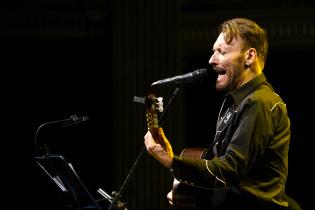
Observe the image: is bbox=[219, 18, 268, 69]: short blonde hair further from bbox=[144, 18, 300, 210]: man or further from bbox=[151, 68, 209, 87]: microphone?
bbox=[151, 68, 209, 87]: microphone

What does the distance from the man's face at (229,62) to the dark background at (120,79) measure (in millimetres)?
2349

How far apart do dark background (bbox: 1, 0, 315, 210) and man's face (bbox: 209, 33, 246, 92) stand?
2349 millimetres

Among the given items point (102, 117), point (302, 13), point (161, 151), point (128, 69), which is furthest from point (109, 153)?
point (161, 151)

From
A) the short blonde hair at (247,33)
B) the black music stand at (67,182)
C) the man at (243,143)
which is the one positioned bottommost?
the black music stand at (67,182)

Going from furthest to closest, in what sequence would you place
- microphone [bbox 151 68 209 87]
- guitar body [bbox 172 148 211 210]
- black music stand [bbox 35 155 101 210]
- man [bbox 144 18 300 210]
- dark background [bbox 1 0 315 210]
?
1. dark background [bbox 1 0 315 210]
2. black music stand [bbox 35 155 101 210]
3. guitar body [bbox 172 148 211 210]
4. microphone [bbox 151 68 209 87]
5. man [bbox 144 18 300 210]

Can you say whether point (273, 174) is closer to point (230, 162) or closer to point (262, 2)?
point (230, 162)

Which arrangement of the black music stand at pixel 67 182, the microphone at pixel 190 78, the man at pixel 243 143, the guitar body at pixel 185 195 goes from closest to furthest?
the man at pixel 243 143 → the microphone at pixel 190 78 → the guitar body at pixel 185 195 → the black music stand at pixel 67 182

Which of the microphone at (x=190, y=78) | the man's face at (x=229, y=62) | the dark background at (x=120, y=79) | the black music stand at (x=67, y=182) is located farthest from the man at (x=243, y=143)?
the dark background at (x=120, y=79)

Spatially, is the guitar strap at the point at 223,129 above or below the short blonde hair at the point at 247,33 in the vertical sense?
below

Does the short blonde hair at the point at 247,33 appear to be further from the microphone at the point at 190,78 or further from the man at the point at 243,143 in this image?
the microphone at the point at 190,78

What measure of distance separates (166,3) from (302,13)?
125 cm

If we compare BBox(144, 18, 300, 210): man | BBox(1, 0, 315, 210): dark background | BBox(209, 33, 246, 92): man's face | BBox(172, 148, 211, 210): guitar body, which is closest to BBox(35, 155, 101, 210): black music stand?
BBox(172, 148, 211, 210): guitar body

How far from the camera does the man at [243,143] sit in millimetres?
2219

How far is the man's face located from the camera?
8.01 ft
